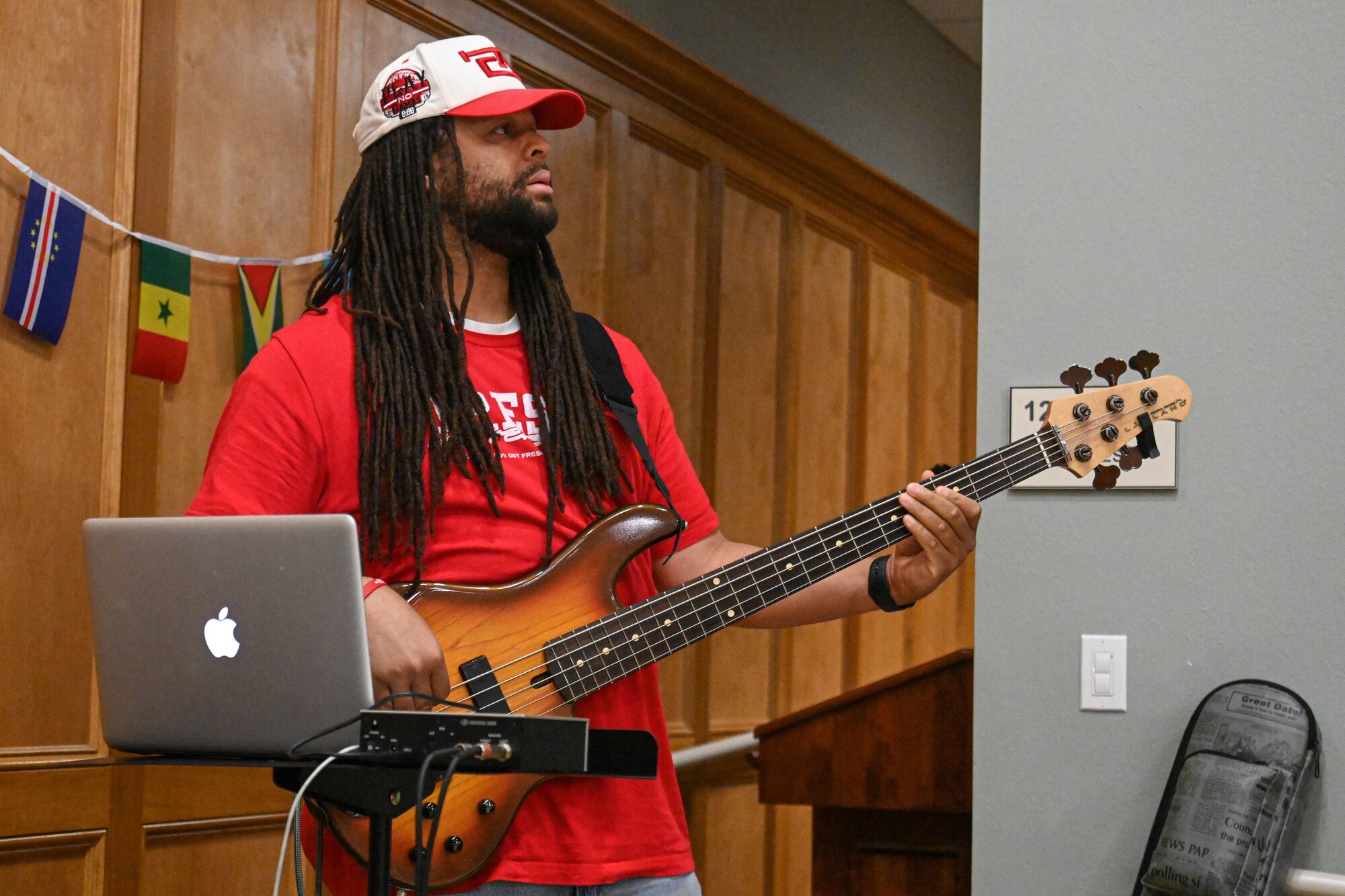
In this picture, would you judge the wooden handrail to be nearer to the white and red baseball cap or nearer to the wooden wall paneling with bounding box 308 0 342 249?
the white and red baseball cap

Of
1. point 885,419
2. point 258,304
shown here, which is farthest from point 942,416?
→ point 258,304

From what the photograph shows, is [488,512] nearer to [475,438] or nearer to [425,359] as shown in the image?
[475,438]

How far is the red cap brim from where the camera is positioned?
1.81m

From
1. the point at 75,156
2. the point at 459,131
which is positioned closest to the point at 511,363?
the point at 459,131

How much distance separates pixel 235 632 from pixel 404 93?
940mm

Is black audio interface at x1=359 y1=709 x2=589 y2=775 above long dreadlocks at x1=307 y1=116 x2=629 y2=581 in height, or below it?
below

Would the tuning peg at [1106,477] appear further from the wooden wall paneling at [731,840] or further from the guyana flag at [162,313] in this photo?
the wooden wall paneling at [731,840]

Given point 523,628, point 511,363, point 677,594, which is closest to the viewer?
point 523,628

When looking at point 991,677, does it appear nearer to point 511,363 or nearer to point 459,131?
point 511,363

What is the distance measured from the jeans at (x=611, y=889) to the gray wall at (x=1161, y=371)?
66 cm

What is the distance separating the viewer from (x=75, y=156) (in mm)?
2475

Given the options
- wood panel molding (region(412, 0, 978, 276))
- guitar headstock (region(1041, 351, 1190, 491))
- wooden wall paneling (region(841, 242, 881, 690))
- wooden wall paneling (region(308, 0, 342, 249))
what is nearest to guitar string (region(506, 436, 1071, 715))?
guitar headstock (region(1041, 351, 1190, 491))

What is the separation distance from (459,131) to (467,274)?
193 millimetres

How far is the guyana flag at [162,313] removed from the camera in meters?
2.57
